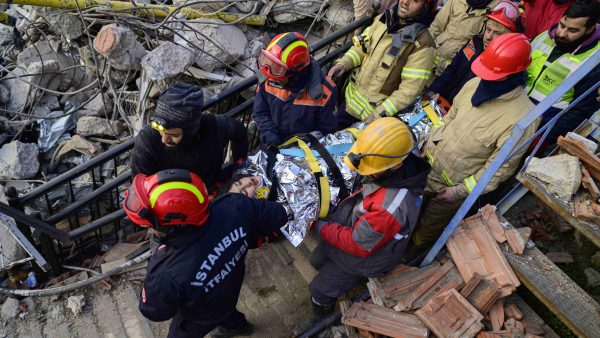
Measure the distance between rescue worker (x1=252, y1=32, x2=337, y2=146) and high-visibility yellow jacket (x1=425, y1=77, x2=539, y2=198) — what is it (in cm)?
98

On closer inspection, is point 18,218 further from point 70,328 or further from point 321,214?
point 321,214

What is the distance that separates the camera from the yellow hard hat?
8.53ft

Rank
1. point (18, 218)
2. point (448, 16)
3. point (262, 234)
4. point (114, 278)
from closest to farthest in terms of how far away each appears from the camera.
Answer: point (262, 234)
point (18, 218)
point (114, 278)
point (448, 16)

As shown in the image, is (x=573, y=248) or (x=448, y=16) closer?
(x=573, y=248)

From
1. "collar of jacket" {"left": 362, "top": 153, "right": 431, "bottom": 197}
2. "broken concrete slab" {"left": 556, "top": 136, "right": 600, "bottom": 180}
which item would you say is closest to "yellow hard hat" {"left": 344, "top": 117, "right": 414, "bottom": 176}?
"collar of jacket" {"left": 362, "top": 153, "right": 431, "bottom": 197}

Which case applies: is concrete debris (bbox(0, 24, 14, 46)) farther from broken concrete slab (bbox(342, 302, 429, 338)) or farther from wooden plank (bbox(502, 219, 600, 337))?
wooden plank (bbox(502, 219, 600, 337))

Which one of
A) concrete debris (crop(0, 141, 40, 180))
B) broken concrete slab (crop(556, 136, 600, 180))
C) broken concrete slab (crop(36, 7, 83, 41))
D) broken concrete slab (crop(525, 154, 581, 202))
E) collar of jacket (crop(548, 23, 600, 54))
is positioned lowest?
Result: concrete debris (crop(0, 141, 40, 180))

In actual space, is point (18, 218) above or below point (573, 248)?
below

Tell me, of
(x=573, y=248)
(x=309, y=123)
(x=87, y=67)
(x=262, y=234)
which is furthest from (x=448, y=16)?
(x=87, y=67)

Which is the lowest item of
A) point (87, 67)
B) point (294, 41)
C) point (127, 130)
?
point (127, 130)

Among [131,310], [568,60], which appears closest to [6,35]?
[131,310]

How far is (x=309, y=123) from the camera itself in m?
3.74

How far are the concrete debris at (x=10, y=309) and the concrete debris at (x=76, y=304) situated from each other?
47cm

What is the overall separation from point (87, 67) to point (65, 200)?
183cm
